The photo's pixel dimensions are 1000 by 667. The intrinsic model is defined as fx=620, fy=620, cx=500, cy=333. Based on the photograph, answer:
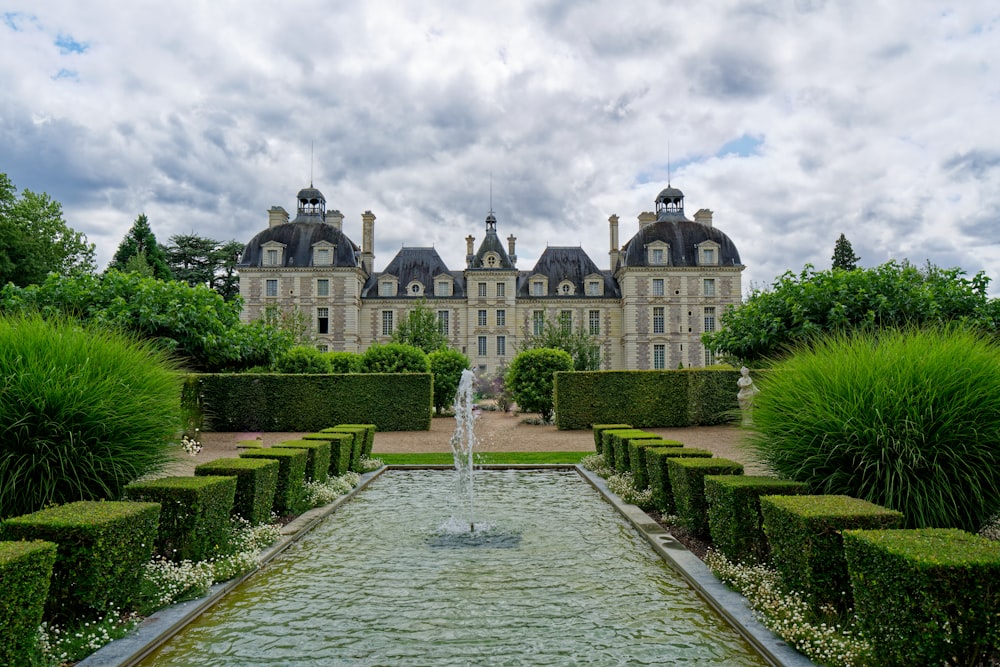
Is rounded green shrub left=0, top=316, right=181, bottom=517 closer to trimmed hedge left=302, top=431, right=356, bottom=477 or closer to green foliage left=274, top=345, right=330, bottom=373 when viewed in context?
trimmed hedge left=302, top=431, right=356, bottom=477

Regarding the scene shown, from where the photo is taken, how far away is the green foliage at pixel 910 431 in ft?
14.4

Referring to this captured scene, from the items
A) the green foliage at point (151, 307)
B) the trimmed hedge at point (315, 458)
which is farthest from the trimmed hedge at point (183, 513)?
the green foliage at point (151, 307)

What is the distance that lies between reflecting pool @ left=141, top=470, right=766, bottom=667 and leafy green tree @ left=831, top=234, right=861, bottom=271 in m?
41.4

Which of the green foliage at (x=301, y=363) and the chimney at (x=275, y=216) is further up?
the chimney at (x=275, y=216)

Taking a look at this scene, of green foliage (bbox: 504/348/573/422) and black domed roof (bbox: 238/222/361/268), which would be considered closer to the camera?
green foliage (bbox: 504/348/573/422)

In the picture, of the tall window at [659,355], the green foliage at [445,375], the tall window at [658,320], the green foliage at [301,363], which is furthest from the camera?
the tall window at [659,355]

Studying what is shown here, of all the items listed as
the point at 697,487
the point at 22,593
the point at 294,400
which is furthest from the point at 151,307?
the point at 697,487

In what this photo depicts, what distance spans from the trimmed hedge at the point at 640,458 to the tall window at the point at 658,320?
33.1m

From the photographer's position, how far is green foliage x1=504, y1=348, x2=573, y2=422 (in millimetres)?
18453

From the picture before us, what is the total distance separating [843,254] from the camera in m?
41.6

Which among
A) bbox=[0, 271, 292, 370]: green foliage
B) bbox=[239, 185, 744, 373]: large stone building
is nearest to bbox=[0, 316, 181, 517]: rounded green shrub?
bbox=[0, 271, 292, 370]: green foliage

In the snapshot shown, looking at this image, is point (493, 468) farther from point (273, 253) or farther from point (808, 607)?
point (273, 253)

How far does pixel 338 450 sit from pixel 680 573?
18.2 feet

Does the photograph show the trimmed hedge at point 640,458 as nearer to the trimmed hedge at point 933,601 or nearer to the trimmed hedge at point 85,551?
the trimmed hedge at point 933,601
